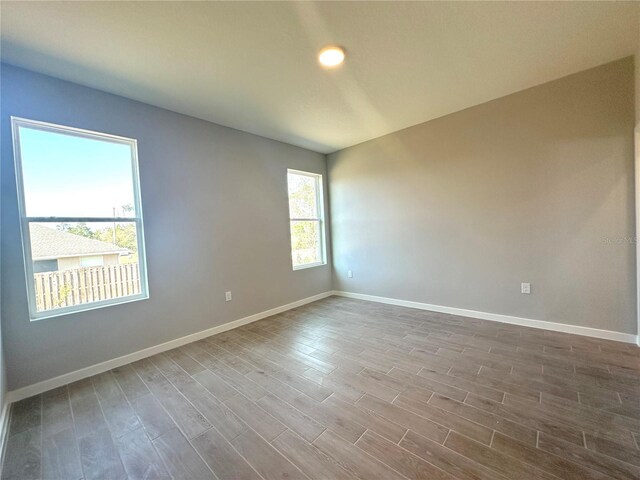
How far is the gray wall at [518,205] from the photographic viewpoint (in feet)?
8.35

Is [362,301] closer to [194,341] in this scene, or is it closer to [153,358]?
[194,341]

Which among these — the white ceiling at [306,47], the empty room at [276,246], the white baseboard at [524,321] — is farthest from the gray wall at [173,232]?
the white baseboard at [524,321]

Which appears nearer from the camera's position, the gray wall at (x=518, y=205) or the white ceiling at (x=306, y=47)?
the white ceiling at (x=306, y=47)

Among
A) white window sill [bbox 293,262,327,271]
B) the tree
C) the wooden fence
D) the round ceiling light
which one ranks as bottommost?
white window sill [bbox 293,262,327,271]

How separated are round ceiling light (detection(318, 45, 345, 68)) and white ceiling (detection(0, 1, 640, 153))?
0.06m

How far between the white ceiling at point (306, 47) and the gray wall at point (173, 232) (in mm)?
266

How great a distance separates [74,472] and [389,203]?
4.12 metres

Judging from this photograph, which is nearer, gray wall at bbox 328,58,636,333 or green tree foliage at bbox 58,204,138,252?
green tree foliage at bbox 58,204,138,252

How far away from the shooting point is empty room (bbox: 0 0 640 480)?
1586 mm

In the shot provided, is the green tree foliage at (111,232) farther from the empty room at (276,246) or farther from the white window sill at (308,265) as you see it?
the white window sill at (308,265)

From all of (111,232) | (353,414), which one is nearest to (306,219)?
(111,232)

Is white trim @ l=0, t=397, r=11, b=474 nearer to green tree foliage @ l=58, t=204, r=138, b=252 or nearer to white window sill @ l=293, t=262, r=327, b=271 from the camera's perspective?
green tree foliage @ l=58, t=204, r=138, b=252

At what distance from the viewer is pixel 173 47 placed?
1.97 meters

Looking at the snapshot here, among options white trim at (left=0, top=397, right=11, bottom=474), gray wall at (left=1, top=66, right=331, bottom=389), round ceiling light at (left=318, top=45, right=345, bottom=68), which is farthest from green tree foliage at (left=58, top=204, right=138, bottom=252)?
round ceiling light at (left=318, top=45, right=345, bottom=68)
